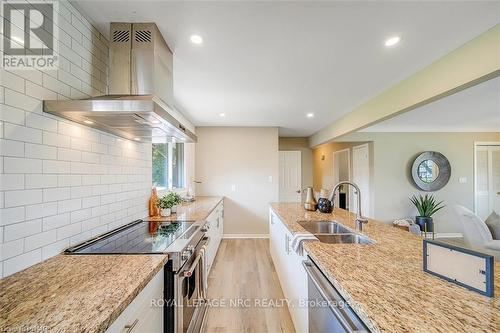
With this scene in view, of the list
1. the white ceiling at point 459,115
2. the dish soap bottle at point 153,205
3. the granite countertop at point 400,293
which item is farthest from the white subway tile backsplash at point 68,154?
the white ceiling at point 459,115

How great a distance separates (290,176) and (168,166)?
11.7ft

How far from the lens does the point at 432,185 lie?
5219 millimetres

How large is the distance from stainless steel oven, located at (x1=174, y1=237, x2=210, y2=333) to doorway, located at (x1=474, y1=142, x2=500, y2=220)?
657 cm

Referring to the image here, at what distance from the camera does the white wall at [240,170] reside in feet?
16.2

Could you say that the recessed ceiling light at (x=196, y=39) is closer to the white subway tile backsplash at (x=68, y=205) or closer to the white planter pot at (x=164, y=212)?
the white subway tile backsplash at (x=68, y=205)

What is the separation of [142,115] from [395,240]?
1.80 meters

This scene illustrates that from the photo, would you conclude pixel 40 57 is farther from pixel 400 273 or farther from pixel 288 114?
pixel 288 114

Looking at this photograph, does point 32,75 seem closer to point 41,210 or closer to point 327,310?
point 41,210

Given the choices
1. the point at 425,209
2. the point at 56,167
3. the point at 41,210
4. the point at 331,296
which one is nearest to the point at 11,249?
the point at 41,210

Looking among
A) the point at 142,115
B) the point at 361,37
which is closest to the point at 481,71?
the point at 361,37

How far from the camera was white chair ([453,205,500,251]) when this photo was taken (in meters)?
3.20

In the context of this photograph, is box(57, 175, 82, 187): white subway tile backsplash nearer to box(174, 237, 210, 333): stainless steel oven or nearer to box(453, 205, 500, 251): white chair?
box(174, 237, 210, 333): stainless steel oven

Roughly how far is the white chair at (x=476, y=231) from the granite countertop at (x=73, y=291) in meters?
4.20

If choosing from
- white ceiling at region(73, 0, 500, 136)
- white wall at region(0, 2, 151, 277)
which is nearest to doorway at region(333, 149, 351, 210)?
white ceiling at region(73, 0, 500, 136)
